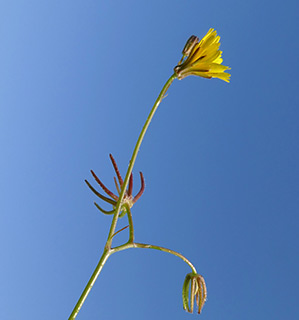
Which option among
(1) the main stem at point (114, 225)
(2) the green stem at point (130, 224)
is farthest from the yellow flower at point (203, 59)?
(2) the green stem at point (130, 224)

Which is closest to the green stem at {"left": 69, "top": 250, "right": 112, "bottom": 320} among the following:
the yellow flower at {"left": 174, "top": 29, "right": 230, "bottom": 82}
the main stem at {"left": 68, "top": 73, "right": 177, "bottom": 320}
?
the main stem at {"left": 68, "top": 73, "right": 177, "bottom": 320}

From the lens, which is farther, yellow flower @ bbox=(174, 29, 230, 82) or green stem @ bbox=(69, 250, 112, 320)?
yellow flower @ bbox=(174, 29, 230, 82)

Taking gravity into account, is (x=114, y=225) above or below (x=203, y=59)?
below

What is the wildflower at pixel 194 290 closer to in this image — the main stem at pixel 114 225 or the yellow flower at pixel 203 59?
the main stem at pixel 114 225

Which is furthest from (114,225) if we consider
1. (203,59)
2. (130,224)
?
(203,59)

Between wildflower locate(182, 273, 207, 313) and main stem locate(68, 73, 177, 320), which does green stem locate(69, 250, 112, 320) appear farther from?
wildflower locate(182, 273, 207, 313)

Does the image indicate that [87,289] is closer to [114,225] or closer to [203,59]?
[114,225]

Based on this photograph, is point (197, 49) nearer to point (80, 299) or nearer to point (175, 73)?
point (175, 73)
